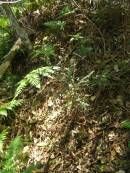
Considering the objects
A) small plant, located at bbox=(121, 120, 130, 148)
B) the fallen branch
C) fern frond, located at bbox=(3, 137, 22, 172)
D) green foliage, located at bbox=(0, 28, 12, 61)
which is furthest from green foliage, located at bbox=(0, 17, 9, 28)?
small plant, located at bbox=(121, 120, 130, 148)

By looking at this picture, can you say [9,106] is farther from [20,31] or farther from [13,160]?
[20,31]

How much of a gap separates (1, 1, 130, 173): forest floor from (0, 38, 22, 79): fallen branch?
32cm

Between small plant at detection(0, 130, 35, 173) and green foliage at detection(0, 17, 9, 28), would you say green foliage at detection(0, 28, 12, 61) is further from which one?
small plant at detection(0, 130, 35, 173)

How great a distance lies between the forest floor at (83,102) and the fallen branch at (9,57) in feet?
1.06

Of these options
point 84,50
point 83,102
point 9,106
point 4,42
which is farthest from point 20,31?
point 83,102

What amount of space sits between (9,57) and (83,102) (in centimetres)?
210

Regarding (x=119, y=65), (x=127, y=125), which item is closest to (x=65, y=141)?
(x=127, y=125)

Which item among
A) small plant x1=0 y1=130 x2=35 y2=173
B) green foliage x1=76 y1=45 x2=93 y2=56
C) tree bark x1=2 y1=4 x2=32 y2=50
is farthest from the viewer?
tree bark x1=2 y1=4 x2=32 y2=50

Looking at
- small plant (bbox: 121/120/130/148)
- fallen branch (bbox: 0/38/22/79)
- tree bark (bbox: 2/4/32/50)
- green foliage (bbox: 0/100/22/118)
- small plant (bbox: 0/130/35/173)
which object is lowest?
small plant (bbox: 0/130/35/173)

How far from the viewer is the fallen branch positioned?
235 inches

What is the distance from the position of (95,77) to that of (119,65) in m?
0.39

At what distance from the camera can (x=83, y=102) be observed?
4.52 m

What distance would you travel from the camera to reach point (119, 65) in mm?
4836

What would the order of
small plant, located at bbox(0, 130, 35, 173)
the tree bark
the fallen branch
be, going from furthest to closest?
the fallen branch, the tree bark, small plant, located at bbox(0, 130, 35, 173)
